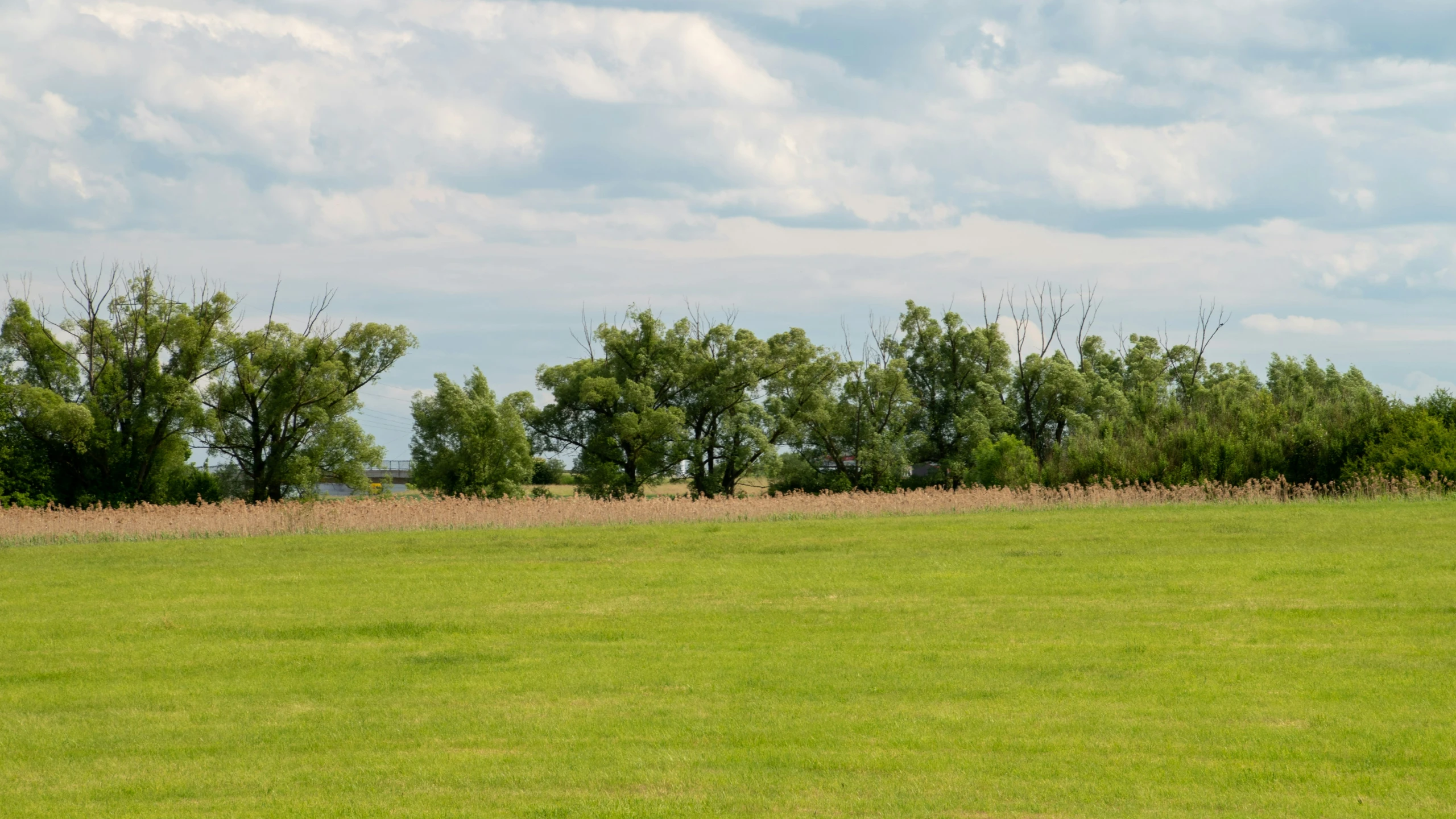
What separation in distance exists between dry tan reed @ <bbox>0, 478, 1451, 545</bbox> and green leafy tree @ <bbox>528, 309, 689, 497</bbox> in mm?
19879

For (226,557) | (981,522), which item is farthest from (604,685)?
(981,522)

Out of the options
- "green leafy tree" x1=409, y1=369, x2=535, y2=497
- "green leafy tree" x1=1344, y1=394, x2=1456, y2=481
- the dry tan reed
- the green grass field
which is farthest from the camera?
"green leafy tree" x1=409, y1=369, x2=535, y2=497

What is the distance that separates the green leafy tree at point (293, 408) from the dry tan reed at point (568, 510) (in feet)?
59.6

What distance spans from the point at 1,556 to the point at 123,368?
25332mm

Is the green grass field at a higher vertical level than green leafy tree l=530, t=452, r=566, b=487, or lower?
lower

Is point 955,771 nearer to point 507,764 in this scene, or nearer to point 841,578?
point 507,764

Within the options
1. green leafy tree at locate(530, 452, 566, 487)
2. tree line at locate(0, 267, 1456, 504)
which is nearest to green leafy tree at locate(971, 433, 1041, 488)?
tree line at locate(0, 267, 1456, 504)

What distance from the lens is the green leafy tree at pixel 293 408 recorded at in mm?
45000

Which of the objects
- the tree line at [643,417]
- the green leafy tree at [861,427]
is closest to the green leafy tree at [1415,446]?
the tree line at [643,417]

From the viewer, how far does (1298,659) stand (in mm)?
10250

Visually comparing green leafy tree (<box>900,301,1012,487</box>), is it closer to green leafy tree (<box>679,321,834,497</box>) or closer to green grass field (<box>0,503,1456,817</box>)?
green leafy tree (<box>679,321,834,497</box>)

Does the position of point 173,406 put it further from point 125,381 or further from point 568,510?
point 568,510

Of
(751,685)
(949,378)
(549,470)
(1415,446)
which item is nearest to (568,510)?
(751,685)

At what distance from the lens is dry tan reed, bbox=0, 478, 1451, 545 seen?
75.9ft
